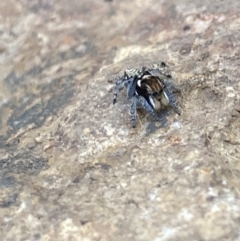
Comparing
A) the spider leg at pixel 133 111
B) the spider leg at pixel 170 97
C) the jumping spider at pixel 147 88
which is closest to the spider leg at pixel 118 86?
the jumping spider at pixel 147 88

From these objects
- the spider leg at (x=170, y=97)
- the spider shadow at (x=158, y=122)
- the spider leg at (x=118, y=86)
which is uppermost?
the spider leg at (x=118, y=86)

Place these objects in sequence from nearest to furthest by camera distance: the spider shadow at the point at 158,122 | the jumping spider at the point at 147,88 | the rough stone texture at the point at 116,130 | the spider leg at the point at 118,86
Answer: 1. the rough stone texture at the point at 116,130
2. the spider shadow at the point at 158,122
3. the jumping spider at the point at 147,88
4. the spider leg at the point at 118,86

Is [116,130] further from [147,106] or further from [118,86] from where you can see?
[118,86]

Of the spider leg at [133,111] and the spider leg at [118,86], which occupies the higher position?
the spider leg at [118,86]

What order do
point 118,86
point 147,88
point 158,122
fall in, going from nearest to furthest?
point 158,122
point 147,88
point 118,86

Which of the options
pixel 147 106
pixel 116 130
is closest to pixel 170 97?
pixel 147 106

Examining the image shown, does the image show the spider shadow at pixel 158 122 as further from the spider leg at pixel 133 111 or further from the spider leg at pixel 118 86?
the spider leg at pixel 118 86

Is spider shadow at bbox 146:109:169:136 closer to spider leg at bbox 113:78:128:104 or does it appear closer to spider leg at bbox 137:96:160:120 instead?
spider leg at bbox 137:96:160:120
